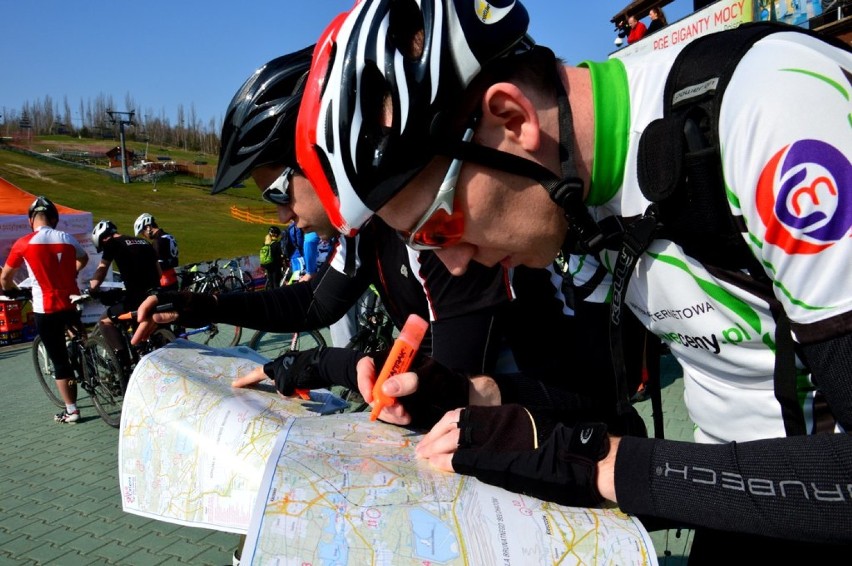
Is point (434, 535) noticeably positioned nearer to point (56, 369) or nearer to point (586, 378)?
point (586, 378)

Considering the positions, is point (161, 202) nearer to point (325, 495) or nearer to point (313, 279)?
point (313, 279)

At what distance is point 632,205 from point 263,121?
6.17ft

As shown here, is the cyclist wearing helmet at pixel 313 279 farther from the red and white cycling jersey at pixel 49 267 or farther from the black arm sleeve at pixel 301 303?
the red and white cycling jersey at pixel 49 267

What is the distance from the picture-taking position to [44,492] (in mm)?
5164

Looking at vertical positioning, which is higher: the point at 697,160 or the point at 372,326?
the point at 697,160

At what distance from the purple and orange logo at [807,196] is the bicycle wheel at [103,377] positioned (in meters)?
7.04

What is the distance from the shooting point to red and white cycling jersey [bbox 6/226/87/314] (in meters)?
6.94

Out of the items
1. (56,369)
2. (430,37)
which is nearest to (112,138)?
(56,369)

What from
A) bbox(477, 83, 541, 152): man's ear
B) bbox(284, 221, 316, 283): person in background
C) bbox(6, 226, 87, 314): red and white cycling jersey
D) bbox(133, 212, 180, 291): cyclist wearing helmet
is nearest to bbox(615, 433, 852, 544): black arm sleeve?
bbox(477, 83, 541, 152): man's ear

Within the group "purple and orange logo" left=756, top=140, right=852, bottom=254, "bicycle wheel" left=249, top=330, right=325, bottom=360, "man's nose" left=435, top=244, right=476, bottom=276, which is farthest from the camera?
"bicycle wheel" left=249, top=330, right=325, bottom=360

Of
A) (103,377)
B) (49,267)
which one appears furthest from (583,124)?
(49,267)

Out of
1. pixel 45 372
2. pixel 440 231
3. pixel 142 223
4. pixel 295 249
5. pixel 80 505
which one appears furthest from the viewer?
pixel 295 249

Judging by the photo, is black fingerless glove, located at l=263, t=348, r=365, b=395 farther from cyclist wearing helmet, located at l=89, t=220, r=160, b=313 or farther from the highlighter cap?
cyclist wearing helmet, located at l=89, t=220, r=160, b=313

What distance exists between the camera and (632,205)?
1188 millimetres
